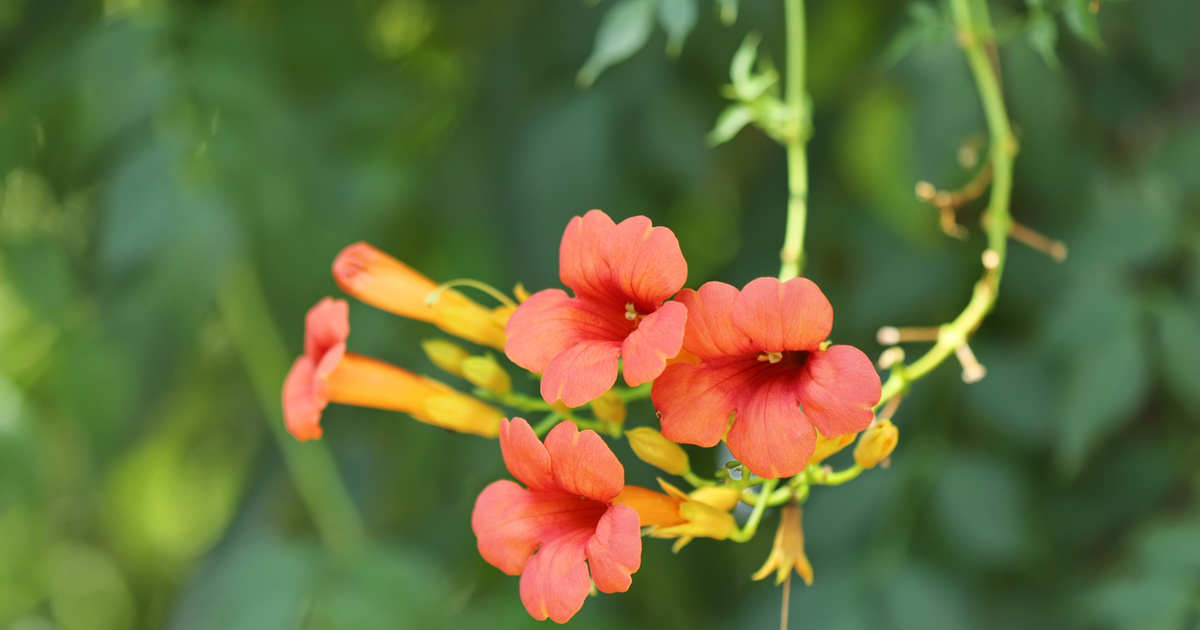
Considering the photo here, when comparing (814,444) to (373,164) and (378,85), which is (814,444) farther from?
(378,85)

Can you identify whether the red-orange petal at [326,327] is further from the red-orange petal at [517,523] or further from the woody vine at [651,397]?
the red-orange petal at [517,523]

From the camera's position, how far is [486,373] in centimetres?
99

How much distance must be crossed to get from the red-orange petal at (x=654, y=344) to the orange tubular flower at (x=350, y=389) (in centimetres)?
31

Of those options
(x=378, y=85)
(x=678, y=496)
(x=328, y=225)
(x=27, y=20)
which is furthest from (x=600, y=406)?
(x=27, y=20)

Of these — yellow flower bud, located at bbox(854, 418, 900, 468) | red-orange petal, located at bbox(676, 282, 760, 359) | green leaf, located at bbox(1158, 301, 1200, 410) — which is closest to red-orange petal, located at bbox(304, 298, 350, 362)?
red-orange petal, located at bbox(676, 282, 760, 359)

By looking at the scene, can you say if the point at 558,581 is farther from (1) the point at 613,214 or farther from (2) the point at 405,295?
(1) the point at 613,214

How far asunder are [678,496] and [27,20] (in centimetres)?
162

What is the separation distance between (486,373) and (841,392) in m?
0.40

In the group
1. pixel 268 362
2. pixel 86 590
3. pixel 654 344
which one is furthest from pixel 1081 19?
pixel 86 590

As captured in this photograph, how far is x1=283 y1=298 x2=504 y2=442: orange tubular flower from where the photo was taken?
0.90 metres

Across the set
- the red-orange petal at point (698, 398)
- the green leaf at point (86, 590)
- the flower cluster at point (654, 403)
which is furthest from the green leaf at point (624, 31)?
the green leaf at point (86, 590)

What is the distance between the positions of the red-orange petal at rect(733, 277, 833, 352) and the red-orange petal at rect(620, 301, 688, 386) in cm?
4

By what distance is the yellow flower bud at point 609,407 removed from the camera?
858mm

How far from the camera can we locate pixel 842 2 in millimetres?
1754
